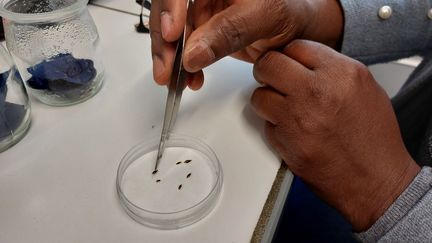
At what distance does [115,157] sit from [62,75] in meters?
0.16

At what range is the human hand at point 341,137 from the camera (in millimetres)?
466

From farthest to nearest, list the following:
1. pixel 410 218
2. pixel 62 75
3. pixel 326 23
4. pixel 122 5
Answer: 1. pixel 122 5
2. pixel 326 23
3. pixel 62 75
4. pixel 410 218

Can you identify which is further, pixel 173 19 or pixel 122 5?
pixel 122 5

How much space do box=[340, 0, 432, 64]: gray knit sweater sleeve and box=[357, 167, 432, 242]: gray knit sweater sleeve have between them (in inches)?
11.4

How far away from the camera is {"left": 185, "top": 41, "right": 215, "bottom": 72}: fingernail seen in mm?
434

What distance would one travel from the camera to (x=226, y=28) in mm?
453

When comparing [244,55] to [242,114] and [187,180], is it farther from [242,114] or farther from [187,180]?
[187,180]

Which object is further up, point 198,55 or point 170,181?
point 198,55

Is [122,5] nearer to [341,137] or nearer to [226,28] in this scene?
[226,28]

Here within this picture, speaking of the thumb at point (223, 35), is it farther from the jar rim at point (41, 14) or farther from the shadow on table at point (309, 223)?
Answer: the shadow on table at point (309, 223)

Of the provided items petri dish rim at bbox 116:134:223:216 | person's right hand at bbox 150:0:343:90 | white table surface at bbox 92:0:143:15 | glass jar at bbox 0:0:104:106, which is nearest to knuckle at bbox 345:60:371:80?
person's right hand at bbox 150:0:343:90

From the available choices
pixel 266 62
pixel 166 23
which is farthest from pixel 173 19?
pixel 266 62

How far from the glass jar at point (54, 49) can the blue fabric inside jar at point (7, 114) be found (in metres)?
0.05

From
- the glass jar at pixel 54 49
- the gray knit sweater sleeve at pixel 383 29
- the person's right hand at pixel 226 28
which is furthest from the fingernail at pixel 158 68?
the gray knit sweater sleeve at pixel 383 29
